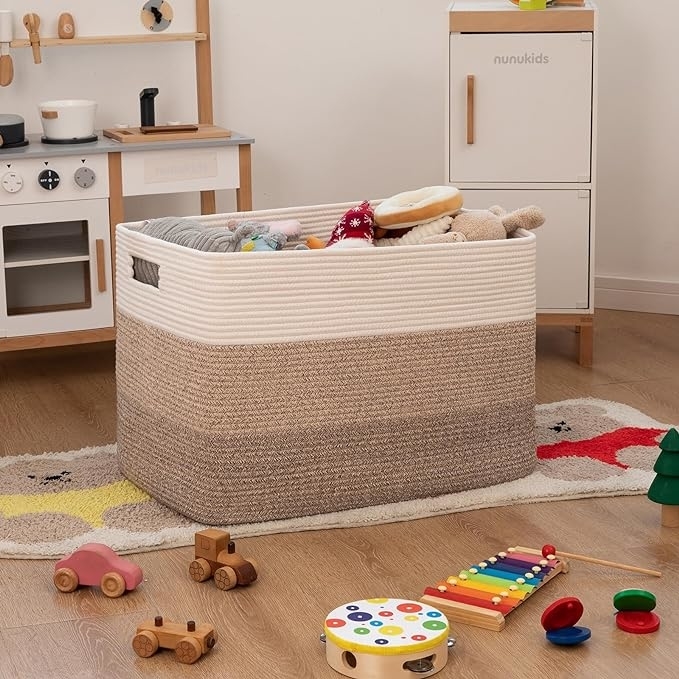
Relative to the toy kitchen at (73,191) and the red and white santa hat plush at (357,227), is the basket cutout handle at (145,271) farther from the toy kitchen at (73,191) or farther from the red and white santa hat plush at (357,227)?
the toy kitchen at (73,191)

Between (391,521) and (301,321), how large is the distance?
40cm

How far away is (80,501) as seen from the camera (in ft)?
7.59

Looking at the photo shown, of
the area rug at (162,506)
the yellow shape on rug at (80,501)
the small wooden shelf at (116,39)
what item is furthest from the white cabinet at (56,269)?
the yellow shape on rug at (80,501)

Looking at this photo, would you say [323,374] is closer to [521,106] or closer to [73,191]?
[73,191]

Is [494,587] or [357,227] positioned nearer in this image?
[494,587]

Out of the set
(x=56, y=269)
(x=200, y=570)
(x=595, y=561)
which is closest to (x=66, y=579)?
(x=200, y=570)

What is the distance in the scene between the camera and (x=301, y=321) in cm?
214

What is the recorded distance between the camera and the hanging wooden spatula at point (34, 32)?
10.6 ft

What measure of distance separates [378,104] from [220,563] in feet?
7.02

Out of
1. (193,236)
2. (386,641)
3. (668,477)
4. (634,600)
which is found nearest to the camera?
(386,641)

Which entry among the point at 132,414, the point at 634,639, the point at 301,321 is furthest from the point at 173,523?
the point at 634,639

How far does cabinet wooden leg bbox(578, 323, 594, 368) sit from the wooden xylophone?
49.3 inches

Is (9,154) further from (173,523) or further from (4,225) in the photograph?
(173,523)

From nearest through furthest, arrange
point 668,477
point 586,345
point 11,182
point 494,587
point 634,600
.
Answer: point 634,600 → point 494,587 → point 668,477 → point 11,182 → point 586,345
